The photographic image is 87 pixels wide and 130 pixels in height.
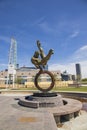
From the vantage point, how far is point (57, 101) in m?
12.5

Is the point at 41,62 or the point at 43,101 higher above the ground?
the point at 41,62

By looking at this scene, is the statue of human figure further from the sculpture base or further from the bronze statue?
the sculpture base

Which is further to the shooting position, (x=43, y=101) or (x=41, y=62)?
(x=41, y=62)

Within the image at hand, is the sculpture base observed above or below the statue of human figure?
below

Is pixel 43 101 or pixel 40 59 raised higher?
pixel 40 59

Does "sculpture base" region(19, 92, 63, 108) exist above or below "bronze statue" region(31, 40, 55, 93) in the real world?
below

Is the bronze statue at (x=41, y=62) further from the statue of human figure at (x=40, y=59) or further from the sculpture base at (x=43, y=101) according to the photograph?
the sculpture base at (x=43, y=101)

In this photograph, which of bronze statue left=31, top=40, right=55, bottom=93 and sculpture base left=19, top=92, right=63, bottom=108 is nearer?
sculpture base left=19, top=92, right=63, bottom=108

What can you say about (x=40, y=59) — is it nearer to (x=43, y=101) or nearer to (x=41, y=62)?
(x=41, y=62)

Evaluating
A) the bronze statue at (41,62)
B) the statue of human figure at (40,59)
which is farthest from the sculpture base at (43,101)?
the statue of human figure at (40,59)

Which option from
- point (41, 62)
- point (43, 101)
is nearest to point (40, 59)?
point (41, 62)

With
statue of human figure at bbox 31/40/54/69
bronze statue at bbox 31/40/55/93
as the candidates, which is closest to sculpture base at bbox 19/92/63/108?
bronze statue at bbox 31/40/55/93

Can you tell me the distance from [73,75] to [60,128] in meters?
134

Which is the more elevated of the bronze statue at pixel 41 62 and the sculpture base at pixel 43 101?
the bronze statue at pixel 41 62
